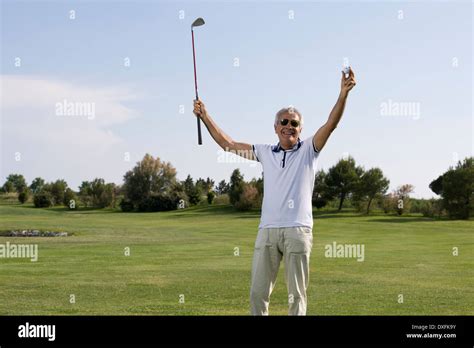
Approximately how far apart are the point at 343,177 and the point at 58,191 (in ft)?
96.6

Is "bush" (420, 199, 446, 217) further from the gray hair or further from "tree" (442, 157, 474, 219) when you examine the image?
the gray hair

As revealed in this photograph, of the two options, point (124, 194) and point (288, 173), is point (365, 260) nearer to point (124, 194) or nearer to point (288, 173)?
point (288, 173)

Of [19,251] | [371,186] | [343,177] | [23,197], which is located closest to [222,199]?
[343,177]

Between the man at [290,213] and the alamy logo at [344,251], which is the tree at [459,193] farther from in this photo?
the man at [290,213]

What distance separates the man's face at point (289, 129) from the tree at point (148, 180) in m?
56.8

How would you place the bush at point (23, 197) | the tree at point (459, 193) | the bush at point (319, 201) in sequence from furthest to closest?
the bush at point (23, 197), the bush at point (319, 201), the tree at point (459, 193)

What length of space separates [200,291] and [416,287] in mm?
5234

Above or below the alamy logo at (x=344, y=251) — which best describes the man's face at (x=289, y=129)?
above

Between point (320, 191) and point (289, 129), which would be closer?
point (289, 129)

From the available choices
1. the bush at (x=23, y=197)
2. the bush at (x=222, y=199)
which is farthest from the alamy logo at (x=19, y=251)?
the bush at (x=23, y=197)

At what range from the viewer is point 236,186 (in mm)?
61969

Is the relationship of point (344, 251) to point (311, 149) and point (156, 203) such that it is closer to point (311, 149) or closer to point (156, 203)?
point (311, 149)

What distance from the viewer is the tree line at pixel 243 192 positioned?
2212 inches
